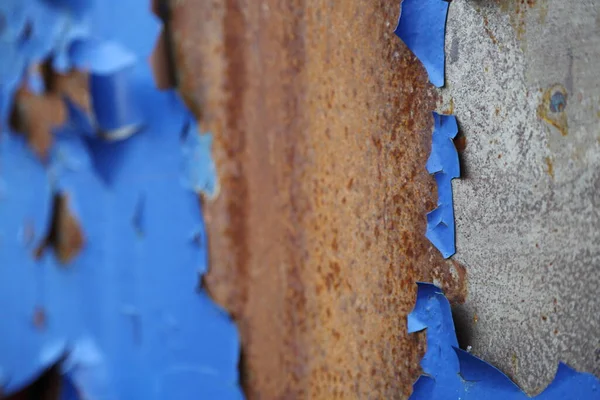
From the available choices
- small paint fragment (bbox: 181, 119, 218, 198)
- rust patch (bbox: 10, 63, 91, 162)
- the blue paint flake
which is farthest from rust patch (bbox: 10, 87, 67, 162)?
the blue paint flake

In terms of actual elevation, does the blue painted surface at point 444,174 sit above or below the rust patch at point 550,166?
below

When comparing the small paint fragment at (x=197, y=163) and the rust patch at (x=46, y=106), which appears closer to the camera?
the small paint fragment at (x=197, y=163)

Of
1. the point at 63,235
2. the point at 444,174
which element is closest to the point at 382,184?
the point at 444,174

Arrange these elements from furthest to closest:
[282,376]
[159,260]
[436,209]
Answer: [159,260] < [282,376] < [436,209]

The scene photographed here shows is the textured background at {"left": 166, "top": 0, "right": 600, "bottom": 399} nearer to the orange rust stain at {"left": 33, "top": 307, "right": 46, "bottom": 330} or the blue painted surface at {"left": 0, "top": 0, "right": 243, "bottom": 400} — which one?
the blue painted surface at {"left": 0, "top": 0, "right": 243, "bottom": 400}

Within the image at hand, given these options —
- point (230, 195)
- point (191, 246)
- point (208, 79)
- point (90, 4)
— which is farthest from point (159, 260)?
point (90, 4)

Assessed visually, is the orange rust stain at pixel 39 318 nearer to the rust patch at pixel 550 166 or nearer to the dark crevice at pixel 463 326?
the dark crevice at pixel 463 326

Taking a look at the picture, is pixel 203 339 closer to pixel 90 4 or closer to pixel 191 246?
pixel 191 246

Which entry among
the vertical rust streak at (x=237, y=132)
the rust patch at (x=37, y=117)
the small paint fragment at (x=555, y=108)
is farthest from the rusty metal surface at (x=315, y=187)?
the rust patch at (x=37, y=117)
